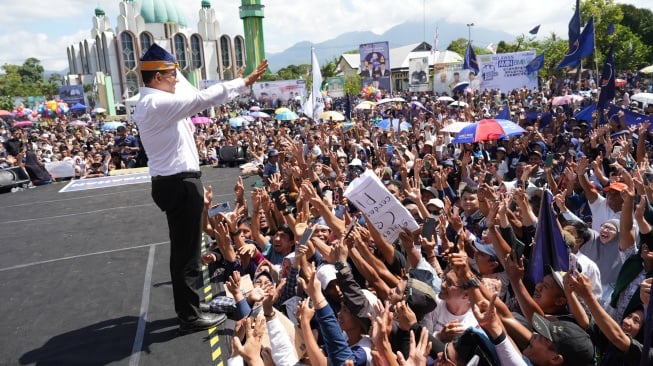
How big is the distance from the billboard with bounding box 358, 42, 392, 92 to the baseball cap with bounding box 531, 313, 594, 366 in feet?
147

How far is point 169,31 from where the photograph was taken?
2751 inches

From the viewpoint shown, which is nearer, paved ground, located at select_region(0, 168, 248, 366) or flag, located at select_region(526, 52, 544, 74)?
paved ground, located at select_region(0, 168, 248, 366)

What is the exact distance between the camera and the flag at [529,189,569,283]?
376cm

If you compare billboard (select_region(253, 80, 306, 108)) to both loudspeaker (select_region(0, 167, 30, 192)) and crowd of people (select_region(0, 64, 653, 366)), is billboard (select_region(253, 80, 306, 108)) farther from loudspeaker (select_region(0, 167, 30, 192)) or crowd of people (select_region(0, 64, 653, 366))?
crowd of people (select_region(0, 64, 653, 366))

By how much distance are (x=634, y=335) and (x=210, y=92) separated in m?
3.25

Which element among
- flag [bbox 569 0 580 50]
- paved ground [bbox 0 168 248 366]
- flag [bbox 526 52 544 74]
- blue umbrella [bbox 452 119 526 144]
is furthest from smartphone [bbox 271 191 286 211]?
flag [bbox 526 52 544 74]

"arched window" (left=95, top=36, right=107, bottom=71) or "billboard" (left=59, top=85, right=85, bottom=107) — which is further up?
"arched window" (left=95, top=36, right=107, bottom=71)

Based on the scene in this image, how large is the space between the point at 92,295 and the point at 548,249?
445cm

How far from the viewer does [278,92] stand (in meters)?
47.1

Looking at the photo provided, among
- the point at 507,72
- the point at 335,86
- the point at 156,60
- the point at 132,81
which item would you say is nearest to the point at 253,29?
the point at 132,81

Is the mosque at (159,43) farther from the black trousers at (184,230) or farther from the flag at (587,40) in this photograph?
the black trousers at (184,230)

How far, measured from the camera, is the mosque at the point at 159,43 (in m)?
65.7

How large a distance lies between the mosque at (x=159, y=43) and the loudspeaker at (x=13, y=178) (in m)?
52.3

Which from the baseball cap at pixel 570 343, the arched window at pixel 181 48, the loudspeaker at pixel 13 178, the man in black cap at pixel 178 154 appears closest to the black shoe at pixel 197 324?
the man in black cap at pixel 178 154
